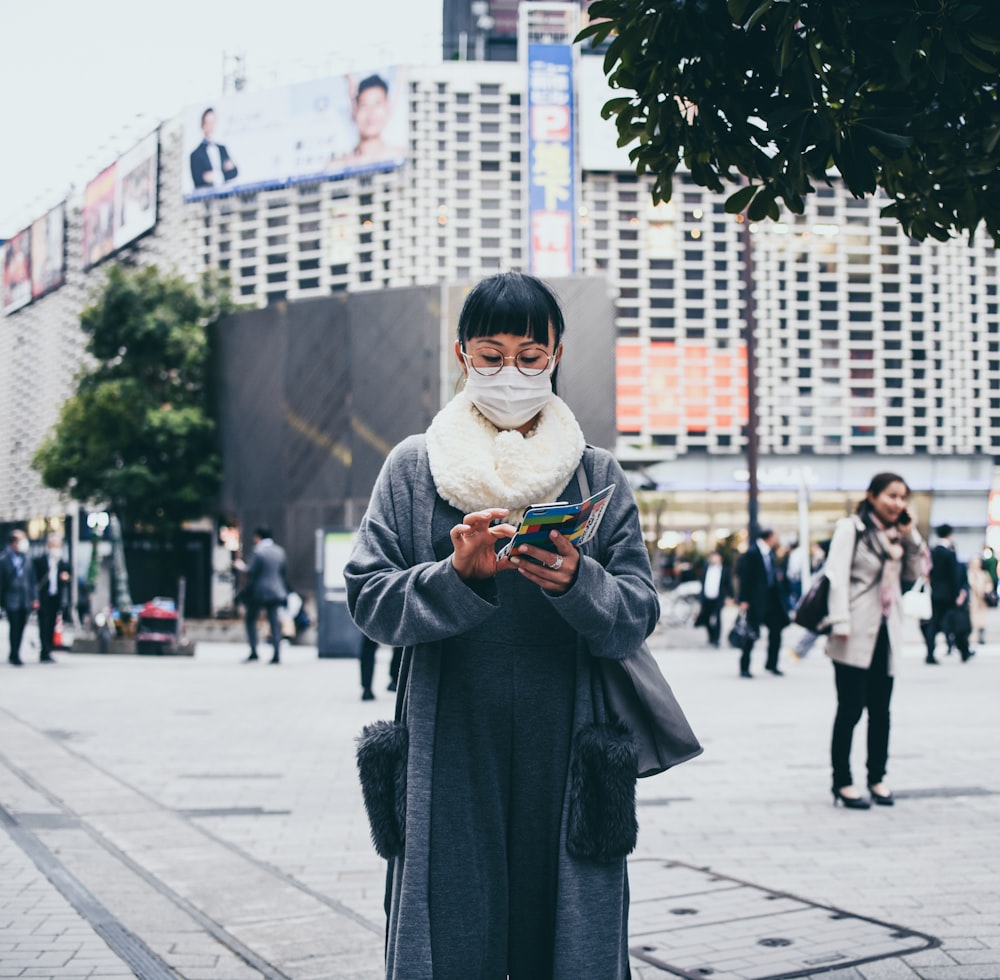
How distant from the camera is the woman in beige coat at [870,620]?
6.89 m

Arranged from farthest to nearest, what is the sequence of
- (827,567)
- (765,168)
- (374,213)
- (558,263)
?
(374,213), (558,263), (827,567), (765,168)

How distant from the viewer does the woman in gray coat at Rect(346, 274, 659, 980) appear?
7.72 ft

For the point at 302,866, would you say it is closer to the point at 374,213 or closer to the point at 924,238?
the point at 924,238

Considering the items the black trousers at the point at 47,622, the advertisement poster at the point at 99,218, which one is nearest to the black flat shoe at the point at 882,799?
the black trousers at the point at 47,622

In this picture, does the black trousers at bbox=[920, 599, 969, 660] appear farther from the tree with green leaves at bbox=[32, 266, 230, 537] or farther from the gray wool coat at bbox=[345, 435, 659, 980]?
the tree with green leaves at bbox=[32, 266, 230, 537]

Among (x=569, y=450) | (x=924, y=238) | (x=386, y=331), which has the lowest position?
(x=569, y=450)

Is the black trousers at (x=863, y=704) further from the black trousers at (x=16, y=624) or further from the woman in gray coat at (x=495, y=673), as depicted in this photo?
the black trousers at (x=16, y=624)

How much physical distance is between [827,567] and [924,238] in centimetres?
342

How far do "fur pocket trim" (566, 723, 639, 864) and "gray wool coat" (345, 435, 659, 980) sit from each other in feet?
0.10

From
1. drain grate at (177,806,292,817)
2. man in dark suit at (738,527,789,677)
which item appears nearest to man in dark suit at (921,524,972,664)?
man in dark suit at (738,527,789,677)

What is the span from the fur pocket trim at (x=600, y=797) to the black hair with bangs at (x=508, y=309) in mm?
800

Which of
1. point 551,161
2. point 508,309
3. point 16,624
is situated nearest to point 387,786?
point 508,309

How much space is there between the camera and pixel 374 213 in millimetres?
44562

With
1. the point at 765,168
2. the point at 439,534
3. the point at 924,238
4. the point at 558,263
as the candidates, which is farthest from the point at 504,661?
the point at 558,263
